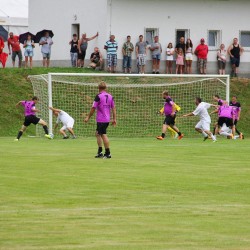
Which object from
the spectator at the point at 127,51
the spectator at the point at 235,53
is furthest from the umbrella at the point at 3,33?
the spectator at the point at 235,53

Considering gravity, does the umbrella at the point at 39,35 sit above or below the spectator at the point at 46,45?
above

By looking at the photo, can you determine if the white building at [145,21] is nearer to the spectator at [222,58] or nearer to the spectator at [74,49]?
the spectator at [222,58]

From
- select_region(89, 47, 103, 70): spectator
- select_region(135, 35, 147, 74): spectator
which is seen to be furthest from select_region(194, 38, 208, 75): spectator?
select_region(89, 47, 103, 70): spectator

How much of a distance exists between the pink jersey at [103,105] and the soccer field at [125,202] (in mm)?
1052

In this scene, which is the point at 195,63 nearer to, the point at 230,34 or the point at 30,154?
the point at 230,34

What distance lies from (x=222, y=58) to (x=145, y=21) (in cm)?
416

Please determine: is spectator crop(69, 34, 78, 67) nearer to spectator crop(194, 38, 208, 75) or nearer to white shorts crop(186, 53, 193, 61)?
white shorts crop(186, 53, 193, 61)

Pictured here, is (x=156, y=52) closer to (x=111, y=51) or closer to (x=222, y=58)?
(x=111, y=51)

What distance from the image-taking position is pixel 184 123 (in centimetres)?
4625

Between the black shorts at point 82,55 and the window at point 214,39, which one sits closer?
the black shorts at point 82,55

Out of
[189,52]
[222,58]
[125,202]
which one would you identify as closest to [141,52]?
[189,52]

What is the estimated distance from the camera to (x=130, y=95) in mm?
47906

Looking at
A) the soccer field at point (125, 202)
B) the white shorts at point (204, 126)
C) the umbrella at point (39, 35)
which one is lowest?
the white shorts at point (204, 126)

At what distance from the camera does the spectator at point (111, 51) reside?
51.2m
